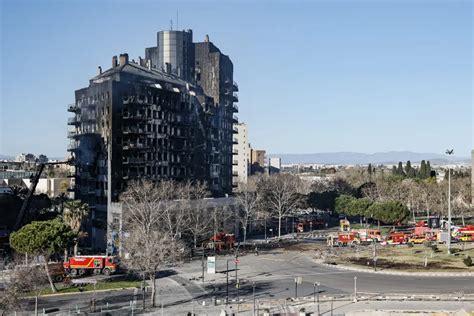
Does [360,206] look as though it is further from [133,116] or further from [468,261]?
[133,116]

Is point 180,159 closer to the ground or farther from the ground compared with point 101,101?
closer to the ground

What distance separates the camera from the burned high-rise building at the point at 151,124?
87.5 metres

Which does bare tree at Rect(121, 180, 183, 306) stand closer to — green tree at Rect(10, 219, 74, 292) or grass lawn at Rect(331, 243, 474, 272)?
green tree at Rect(10, 219, 74, 292)

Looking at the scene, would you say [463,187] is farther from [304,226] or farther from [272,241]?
[272,241]

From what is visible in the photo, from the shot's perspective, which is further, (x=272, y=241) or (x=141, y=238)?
(x=272, y=241)

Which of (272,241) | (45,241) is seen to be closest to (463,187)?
(272,241)

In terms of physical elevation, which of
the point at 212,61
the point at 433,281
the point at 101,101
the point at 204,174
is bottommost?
the point at 433,281

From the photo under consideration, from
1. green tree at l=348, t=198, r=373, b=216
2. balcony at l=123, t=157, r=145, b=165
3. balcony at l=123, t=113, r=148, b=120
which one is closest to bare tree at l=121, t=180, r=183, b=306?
balcony at l=123, t=157, r=145, b=165

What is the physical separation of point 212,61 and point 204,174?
911 inches

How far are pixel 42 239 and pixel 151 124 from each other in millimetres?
42412

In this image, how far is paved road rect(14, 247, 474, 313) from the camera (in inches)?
1938

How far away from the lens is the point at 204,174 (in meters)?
106

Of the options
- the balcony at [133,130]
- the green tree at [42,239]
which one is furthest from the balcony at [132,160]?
the green tree at [42,239]

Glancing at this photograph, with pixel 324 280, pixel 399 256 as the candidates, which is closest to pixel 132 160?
pixel 324 280
